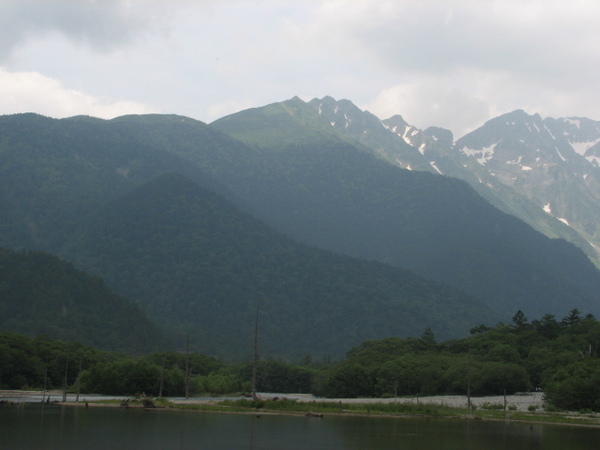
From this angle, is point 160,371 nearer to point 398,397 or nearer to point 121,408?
point 121,408

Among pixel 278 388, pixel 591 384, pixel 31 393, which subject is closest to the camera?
pixel 591 384

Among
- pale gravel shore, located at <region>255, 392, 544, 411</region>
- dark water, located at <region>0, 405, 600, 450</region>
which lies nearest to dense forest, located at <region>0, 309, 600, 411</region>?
pale gravel shore, located at <region>255, 392, 544, 411</region>

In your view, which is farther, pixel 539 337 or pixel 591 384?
pixel 539 337

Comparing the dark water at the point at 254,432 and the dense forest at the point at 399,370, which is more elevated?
the dense forest at the point at 399,370

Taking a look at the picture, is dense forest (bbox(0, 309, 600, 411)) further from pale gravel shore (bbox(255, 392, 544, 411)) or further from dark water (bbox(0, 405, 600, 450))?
dark water (bbox(0, 405, 600, 450))

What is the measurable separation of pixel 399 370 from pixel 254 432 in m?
62.6

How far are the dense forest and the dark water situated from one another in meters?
24.7

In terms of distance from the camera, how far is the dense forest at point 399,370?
4540 inches

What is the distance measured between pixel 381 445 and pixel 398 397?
6153cm

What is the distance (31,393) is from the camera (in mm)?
115375

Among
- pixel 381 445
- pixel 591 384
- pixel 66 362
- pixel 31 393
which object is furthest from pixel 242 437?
pixel 66 362

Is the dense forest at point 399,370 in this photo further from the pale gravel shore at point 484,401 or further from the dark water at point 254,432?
the dark water at point 254,432

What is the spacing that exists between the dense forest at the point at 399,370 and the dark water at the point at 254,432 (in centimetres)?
2467

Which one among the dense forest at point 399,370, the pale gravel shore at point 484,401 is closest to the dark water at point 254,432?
the pale gravel shore at point 484,401
